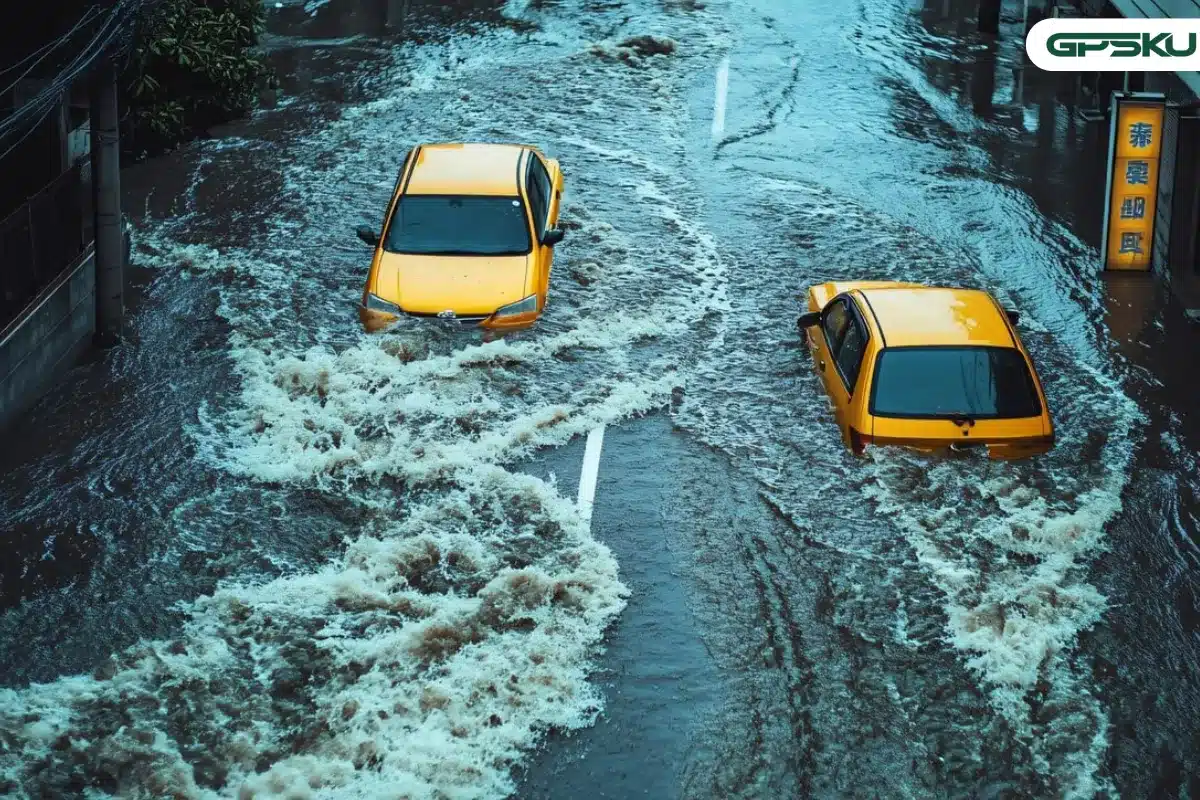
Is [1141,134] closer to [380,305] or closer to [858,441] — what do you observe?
[858,441]

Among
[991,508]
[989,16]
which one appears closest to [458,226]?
[991,508]

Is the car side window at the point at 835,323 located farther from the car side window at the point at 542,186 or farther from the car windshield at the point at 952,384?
the car side window at the point at 542,186

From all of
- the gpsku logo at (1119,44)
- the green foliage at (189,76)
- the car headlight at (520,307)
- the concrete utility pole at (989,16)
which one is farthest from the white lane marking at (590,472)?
the concrete utility pole at (989,16)

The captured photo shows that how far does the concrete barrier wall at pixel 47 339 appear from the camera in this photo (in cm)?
1335

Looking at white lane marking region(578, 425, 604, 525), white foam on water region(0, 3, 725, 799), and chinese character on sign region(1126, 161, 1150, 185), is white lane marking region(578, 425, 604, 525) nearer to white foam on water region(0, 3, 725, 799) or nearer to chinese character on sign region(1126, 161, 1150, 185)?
white foam on water region(0, 3, 725, 799)

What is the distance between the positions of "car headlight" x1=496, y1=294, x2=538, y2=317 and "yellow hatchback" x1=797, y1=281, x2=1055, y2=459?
12.2ft

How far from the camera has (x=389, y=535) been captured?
11656 mm

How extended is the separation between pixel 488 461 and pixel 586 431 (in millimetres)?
1174

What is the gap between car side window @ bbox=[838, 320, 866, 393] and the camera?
12.5 metres

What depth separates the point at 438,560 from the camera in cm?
1126

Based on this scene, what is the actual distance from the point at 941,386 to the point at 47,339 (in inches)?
339

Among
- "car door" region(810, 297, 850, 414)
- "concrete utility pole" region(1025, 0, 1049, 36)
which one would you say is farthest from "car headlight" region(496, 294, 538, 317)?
"concrete utility pole" region(1025, 0, 1049, 36)

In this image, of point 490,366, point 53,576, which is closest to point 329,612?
point 53,576

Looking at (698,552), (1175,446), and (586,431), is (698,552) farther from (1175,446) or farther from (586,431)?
(1175,446)
